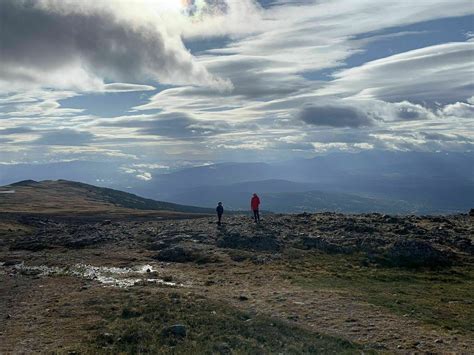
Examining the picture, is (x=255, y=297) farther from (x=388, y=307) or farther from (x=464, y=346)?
(x=464, y=346)

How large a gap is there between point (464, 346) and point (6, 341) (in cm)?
2111

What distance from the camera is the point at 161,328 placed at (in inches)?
855

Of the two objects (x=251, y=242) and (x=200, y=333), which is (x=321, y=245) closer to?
(x=251, y=242)

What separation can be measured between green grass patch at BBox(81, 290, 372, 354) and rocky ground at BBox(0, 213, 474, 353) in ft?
0.29

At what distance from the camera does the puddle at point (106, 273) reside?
33.0 m

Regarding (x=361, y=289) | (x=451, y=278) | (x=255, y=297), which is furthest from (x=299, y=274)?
(x=451, y=278)

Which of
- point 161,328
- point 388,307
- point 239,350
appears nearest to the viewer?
point 239,350

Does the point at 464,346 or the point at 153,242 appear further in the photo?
the point at 153,242

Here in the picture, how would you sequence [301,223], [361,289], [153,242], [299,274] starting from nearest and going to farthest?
[361,289], [299,274], [153,242], [301,223]

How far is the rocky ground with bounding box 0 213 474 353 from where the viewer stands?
20781mm

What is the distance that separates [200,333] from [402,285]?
18.8 meters

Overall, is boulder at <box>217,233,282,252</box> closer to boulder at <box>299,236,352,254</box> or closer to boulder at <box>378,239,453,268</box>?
boulder at <box>299,236,352,254</box>

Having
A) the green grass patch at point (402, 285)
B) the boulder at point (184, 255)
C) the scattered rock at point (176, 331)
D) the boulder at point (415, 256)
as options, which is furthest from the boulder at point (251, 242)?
the scattered rock at point (176, 331)

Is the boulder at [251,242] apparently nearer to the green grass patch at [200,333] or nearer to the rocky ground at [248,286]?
the rocky ground at [248,286]
